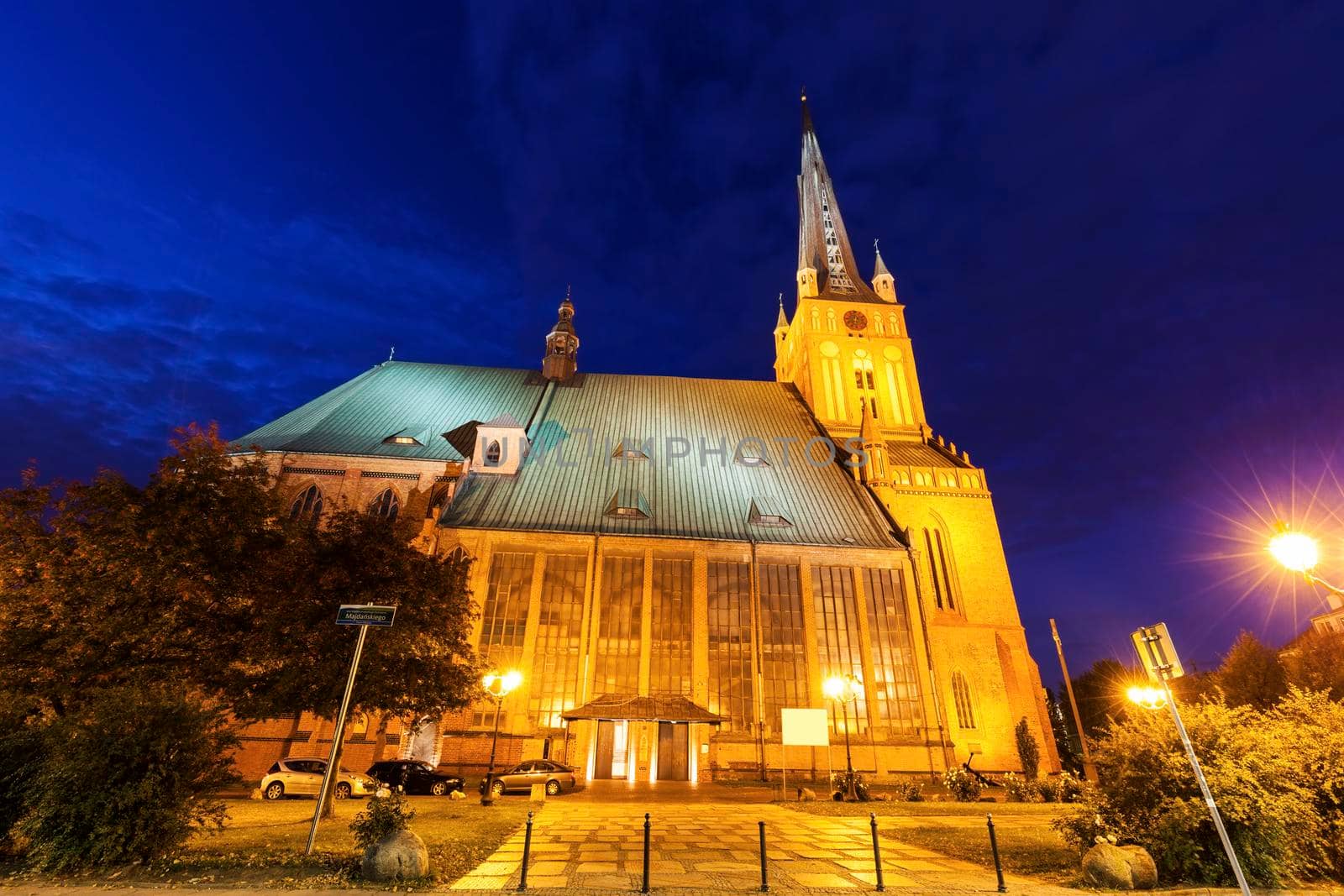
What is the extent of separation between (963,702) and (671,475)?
67.6 ft

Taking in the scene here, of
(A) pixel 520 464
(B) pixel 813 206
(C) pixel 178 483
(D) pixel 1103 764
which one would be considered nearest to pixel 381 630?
(C) pixel 178 483

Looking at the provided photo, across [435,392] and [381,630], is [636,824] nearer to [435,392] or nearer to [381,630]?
[381,630]

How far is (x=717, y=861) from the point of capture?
1045 centimetres

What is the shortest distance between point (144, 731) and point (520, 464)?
27.4 meters

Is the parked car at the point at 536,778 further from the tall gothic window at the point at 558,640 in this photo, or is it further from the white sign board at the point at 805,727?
the white sign board at the point at 805,727

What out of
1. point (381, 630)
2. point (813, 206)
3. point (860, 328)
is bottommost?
point (381, 630)

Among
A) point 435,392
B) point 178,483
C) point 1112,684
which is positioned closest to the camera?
point 178,483

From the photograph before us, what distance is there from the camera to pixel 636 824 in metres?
14.6

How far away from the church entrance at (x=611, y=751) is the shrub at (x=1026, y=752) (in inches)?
781

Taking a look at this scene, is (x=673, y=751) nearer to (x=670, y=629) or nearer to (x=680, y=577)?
(x=670, y=629)

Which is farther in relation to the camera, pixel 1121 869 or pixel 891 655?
pixel 891 655

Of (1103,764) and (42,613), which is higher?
(42,613)

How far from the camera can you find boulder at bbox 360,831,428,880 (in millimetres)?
8719

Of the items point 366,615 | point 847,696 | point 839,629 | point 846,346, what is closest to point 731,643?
point 839,629
